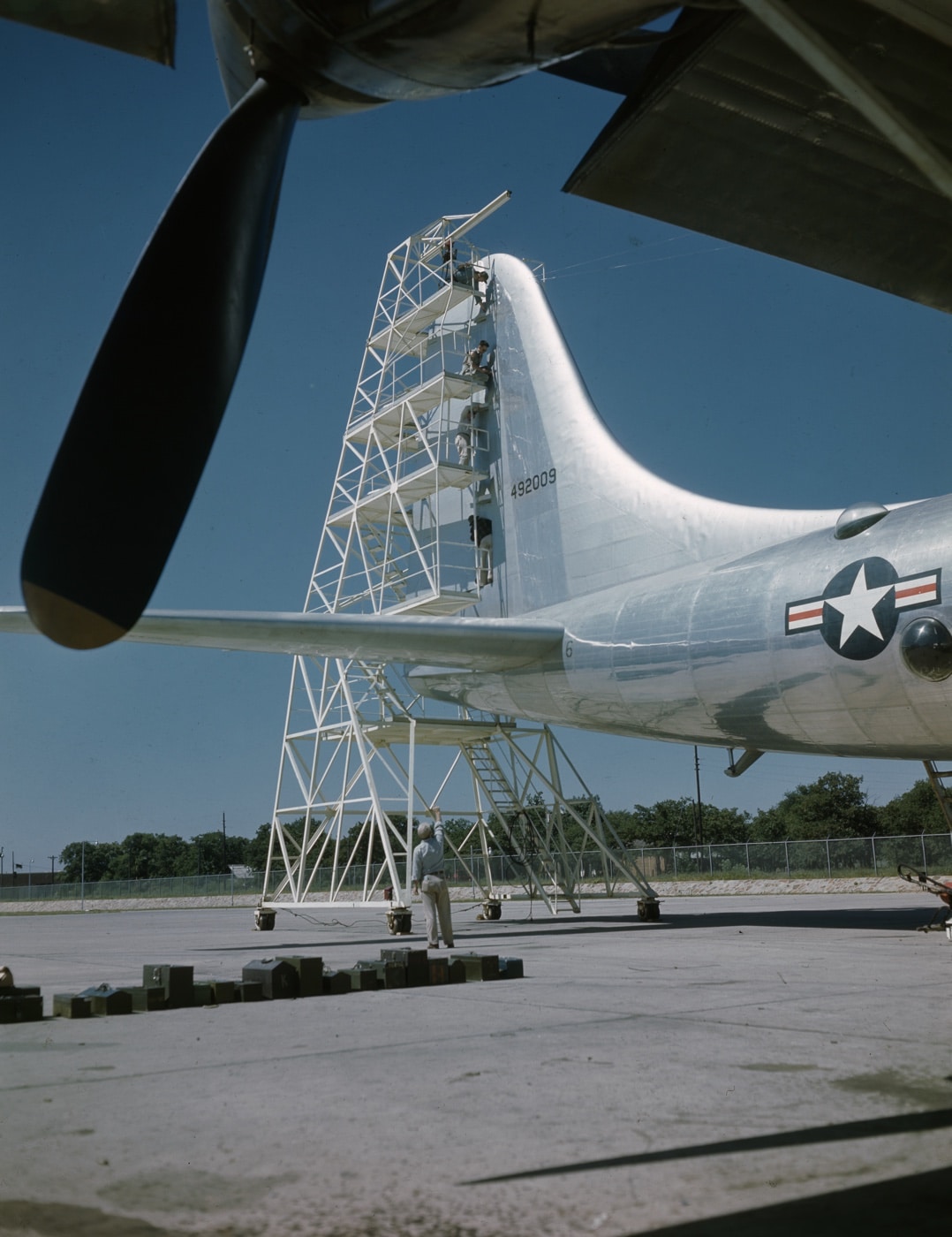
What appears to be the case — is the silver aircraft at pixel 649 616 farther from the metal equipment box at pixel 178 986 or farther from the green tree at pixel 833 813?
the green tree at pixel 833 813

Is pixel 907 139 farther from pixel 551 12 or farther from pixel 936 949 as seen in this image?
pixel 936 949

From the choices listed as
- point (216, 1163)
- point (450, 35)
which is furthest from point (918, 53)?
point (216, 1163)

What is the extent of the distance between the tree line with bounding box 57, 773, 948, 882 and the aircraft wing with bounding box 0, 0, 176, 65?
49904 millimetres

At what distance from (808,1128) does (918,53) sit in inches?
184

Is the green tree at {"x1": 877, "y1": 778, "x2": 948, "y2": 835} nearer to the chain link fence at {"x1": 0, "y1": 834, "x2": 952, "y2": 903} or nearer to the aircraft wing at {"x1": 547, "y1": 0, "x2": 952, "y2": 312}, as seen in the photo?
the chain link fence at {"x1": 0, "y1": 834, "x2": 952, "y2": 903}

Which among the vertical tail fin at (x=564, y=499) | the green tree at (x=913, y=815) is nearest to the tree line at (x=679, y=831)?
the green tree at (x=913, y=815)

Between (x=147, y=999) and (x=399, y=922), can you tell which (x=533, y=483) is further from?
(x=147, y=999)

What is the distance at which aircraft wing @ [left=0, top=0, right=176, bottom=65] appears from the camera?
419 centimetres

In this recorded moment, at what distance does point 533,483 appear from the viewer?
68.9 ft

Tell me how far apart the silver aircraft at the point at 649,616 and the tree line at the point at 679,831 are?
34807mm

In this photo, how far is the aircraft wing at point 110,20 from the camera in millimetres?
4191

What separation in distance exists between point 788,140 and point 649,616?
35.4 ft

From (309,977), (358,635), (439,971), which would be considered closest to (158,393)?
(309,977)

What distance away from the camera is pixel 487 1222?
3.40m
